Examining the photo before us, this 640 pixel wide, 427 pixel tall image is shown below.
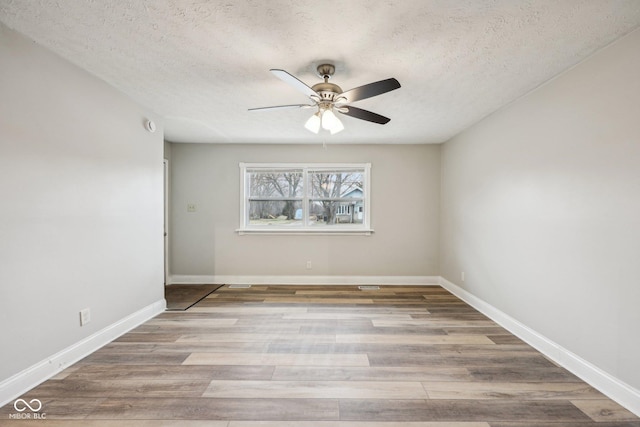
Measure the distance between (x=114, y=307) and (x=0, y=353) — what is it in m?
0.96

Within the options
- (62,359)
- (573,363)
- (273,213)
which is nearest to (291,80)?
(62,359)

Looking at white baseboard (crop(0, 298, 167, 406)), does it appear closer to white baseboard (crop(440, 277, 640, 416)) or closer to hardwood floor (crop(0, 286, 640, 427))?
hardwood floor (crop(0, 286, 640, 427))

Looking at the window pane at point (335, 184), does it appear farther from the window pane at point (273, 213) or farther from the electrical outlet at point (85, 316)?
the electrical outlet at point (85, 316)

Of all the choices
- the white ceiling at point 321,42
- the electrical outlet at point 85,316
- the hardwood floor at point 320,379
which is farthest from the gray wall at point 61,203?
the hardwood floor at point 320,379

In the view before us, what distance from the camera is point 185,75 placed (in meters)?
2.48

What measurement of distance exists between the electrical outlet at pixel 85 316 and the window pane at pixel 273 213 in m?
2.74

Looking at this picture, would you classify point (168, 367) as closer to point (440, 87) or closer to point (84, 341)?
point (84, 341)

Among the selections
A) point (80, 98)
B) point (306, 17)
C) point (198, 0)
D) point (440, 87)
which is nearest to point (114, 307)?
point (80, 98)

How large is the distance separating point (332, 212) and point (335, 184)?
1.59 ft

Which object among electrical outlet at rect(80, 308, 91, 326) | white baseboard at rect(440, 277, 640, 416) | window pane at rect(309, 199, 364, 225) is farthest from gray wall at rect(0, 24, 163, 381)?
white baseboard at rect(440, 277, 640, 416)

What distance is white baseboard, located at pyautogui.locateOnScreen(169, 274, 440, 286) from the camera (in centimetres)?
483

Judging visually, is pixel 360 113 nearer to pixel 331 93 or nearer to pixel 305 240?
pixel 331 93

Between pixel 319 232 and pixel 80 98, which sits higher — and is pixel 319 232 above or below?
below

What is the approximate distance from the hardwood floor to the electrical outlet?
0.29m
